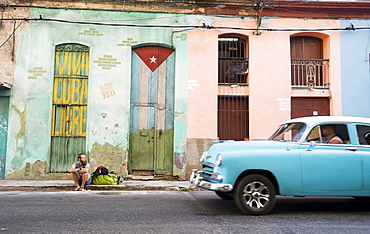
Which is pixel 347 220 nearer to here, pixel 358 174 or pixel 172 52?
pixel 358 174

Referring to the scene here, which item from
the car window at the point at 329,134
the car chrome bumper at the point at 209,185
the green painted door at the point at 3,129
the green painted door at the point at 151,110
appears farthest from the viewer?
the green painted door at the point at 151,110

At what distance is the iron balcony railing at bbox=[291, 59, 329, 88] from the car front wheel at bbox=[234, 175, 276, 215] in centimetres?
758

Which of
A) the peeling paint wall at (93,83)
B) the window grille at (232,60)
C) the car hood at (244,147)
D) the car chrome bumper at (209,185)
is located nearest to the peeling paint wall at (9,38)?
the peeling paint wall at (93,83)

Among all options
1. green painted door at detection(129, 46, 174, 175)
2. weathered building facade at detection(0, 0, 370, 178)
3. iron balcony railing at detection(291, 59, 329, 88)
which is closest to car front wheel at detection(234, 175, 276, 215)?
weathered building facade at detection(0, 0, 370, 178)

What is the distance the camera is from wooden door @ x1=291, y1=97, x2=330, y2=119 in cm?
1206

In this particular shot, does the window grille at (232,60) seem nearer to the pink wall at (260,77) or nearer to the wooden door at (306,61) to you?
the pink wall at (260,77)

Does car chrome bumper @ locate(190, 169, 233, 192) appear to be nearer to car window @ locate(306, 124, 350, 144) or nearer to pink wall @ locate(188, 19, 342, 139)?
car window @ locate(306, 124, 350, 144)

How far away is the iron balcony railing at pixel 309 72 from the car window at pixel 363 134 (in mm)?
6407

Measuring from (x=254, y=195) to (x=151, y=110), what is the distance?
673cm

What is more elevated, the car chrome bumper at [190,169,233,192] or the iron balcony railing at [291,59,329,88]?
the iron balcony railing at [291,59,329,88]

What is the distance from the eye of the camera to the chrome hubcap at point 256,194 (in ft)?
18.0

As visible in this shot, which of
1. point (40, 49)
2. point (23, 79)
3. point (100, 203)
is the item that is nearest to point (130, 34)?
point (40, 49)

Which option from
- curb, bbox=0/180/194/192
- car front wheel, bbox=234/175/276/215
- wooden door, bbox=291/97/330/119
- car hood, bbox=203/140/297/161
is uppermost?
wooden door, bbox=291/97/330/119

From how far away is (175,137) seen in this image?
11398 mm
